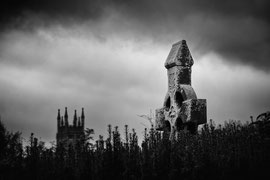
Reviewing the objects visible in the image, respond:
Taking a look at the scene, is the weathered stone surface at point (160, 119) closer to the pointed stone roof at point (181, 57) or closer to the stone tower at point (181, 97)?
the stone tower at point (181, 97)

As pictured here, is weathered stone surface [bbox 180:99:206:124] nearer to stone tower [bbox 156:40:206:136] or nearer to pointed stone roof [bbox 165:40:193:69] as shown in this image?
stone tower [bbox 156:40:206:136]

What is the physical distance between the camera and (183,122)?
11.1 meters

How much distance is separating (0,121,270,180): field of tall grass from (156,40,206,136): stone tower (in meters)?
0.73

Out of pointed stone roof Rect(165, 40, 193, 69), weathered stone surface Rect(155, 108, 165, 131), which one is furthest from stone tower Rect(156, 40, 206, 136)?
weathered stone surface Rect(155, 108, 165, 131)

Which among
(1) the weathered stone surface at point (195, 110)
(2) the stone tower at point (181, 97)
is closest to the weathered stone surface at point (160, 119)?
(2) the stone tower at point (181, 97)

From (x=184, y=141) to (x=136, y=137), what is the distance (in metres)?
1.23

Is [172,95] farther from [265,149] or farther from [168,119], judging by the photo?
[265,149]

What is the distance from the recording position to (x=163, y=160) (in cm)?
864

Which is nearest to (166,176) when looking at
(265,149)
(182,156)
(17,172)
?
(182,156)

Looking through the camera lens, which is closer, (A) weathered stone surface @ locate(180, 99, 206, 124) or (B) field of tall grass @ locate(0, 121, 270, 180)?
(B) field of tall grass @ locate(0, 121, 270, 180)

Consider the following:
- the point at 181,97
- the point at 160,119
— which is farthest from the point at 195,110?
the point at 160,119

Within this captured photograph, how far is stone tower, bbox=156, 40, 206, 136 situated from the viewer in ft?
35.1

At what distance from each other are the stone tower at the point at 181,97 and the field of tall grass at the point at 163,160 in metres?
0.73

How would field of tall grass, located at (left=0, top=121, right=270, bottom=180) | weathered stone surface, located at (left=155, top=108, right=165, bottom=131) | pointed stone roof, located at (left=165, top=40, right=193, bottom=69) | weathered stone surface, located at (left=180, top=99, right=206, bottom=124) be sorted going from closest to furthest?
field of tall grass, located at (left=0, top=121, right=270, bottom=180) → weathered stone surface, located at (left=180, top=99, right=206, bottom=124) → pointed stone roof, located at (left=165, top=40, right=193, bottom=69) → weathered stone surface, located at (left=155, top=108, right=165, bottom=131)
